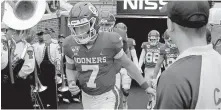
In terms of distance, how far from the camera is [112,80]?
12.4 ft

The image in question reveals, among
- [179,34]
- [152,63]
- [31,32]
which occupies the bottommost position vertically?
[152,63]

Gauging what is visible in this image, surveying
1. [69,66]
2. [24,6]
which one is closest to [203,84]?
[69,66]

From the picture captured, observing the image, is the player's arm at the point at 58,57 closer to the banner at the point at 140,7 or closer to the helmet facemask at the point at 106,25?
the helmet facemask at the point at 106,25

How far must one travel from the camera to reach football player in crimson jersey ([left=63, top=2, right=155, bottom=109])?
3.64m

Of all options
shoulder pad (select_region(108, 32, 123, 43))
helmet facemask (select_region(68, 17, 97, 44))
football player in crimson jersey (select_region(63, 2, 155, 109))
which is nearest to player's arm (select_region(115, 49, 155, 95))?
football player in crimson jersey (select_region(63, 2, 155, 109))

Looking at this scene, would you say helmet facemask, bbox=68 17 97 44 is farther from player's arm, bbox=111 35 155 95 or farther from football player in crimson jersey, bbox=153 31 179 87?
football player in crimson jersey, bbox=153 31 179 87

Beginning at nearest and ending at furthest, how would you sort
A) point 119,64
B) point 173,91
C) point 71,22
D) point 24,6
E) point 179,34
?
point 173,91, point 179,34, point 71,22, point 119,64, point 24,6

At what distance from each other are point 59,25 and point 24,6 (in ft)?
3.42

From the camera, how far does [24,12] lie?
20.2 ft

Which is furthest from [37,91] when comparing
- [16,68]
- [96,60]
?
[96,60]

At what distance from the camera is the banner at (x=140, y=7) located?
778 cm

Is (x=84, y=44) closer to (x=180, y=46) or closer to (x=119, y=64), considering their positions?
(x=119, y=64)

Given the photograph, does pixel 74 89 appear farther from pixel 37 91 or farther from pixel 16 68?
pixel 37 91

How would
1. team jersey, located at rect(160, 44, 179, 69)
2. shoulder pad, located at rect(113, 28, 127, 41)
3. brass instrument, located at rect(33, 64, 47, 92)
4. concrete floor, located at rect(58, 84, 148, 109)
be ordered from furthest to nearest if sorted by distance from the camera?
1. concrete floor, located at rect(58, 84, 148, 109)
2. shoulder pad, located at rect(113, 28, 127, 41)
3. team jersey, located at rect(160, 44, 179, 69)
4. brass instrument, located at rect(33, 64, 47, 92)
